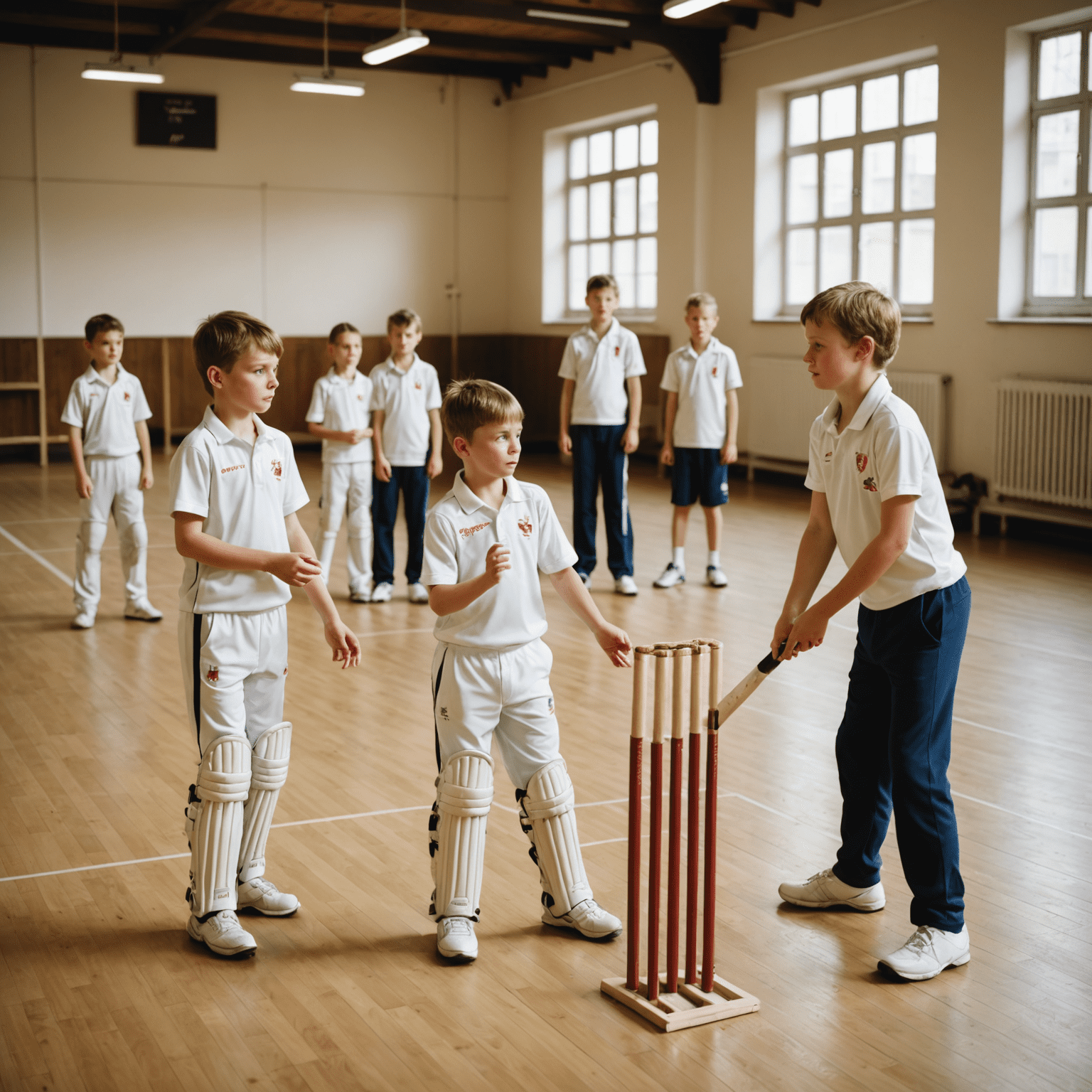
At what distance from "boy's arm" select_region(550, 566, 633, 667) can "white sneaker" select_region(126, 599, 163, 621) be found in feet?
12.8

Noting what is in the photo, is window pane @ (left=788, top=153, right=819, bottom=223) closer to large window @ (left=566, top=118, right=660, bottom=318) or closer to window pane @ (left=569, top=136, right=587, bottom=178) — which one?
large window @ (left=566, top=118, right=660, bottom=318)

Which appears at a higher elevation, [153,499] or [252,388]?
[252,388]

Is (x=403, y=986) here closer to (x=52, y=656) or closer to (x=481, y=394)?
(x=481, y=394)

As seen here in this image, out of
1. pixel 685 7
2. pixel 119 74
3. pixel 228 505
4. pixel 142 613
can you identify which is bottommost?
pixel 142 613

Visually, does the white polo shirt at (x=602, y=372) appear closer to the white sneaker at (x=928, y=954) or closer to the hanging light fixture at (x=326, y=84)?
the white sneaker at (x=928, y=954)

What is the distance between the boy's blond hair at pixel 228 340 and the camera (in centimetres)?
279

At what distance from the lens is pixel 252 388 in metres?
2.83

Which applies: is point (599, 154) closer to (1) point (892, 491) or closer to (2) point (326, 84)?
(2) point (326, 84)

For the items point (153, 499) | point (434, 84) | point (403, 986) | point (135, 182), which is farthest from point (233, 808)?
point (434, 84)

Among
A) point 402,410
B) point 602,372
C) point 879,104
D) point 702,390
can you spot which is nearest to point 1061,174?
point 879,104

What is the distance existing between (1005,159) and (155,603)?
6371 millimetres

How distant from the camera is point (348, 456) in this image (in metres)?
6.71

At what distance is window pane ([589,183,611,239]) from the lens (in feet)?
46.6

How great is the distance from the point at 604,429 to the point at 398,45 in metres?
5.41
